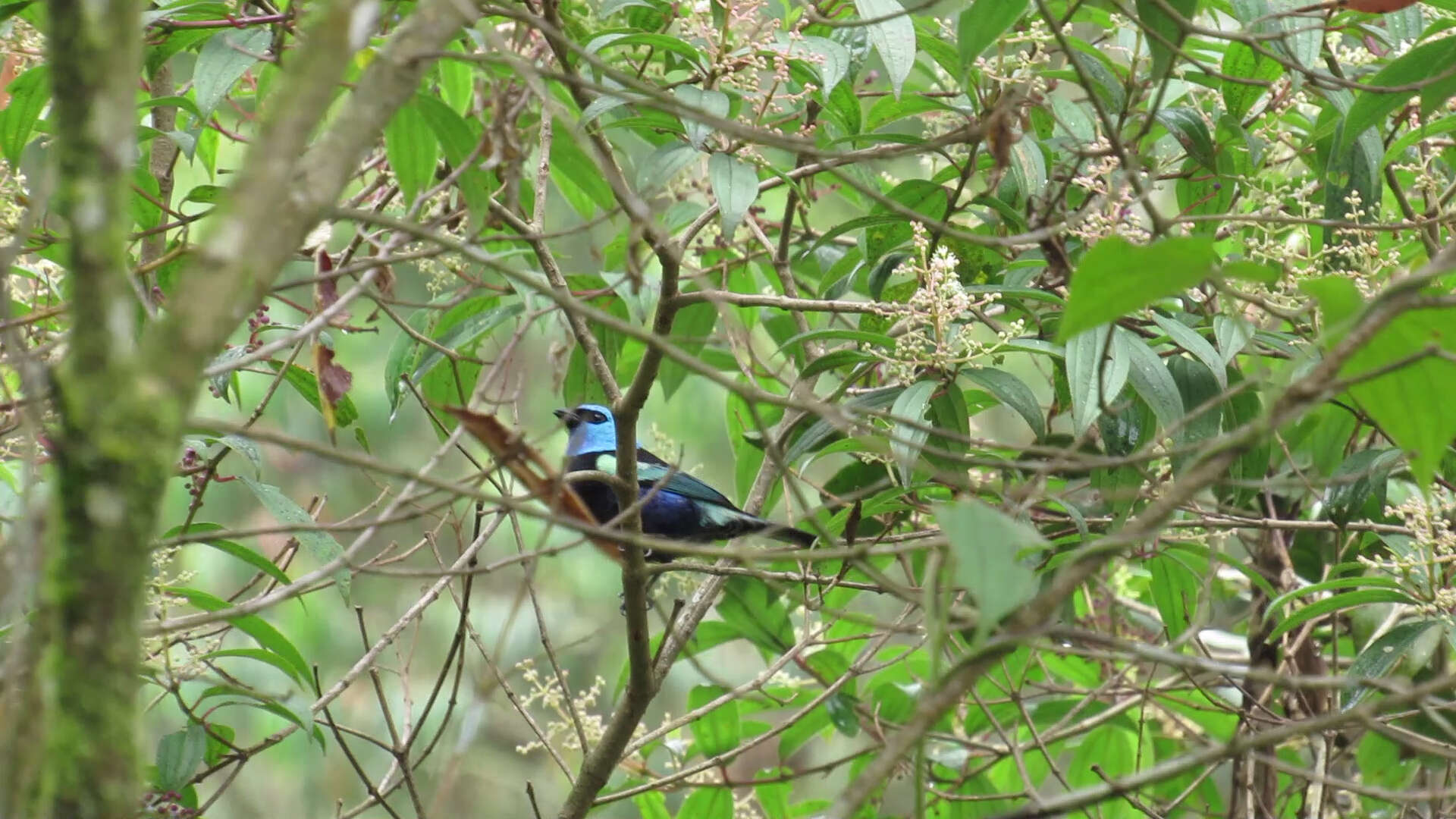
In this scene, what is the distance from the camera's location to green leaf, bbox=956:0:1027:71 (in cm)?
230

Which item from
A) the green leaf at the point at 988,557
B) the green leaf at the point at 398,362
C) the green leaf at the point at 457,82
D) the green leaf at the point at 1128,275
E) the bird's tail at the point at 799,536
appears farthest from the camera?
the bird's tail at the point at 799,536

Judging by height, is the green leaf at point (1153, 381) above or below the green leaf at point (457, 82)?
below

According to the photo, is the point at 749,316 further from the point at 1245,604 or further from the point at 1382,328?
the point at 1382,328

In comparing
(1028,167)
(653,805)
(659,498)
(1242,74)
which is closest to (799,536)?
(653,805)

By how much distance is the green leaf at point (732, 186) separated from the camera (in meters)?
2.42

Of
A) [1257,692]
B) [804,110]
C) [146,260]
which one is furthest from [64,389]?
[1257,692]

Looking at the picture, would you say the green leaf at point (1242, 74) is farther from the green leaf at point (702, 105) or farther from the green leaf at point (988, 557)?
the green leaf at point (988, 557)

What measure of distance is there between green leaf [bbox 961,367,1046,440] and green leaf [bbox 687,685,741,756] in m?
1.05

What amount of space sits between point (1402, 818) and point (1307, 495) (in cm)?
94

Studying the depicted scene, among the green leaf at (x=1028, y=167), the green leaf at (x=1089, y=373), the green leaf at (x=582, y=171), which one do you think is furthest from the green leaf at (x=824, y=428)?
the green leaf at (x=582, y=171)

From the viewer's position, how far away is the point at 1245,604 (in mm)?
3803

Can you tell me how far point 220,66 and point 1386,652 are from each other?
255 cm

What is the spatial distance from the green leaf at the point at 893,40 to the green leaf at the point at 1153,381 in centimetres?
65

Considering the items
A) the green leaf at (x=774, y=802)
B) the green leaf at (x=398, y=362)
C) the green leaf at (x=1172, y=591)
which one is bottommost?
the green leaf at (x=1172, y=591)
